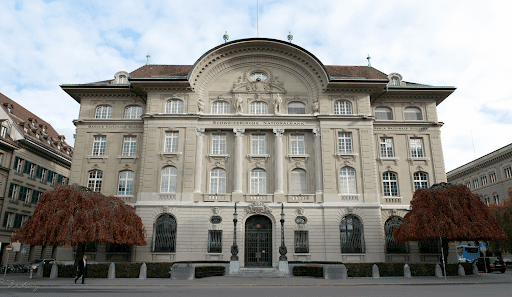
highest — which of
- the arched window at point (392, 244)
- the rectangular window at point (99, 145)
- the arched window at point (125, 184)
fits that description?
the rectangular window at point (99, 145)

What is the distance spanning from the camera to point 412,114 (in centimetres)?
3619

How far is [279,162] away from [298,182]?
2.46 m

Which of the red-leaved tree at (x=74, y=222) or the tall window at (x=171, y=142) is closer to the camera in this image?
the red-leaved tree at (x=74, y=222)

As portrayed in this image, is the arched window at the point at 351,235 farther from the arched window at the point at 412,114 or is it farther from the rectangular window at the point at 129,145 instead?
the rectangular window at the point at 129,145

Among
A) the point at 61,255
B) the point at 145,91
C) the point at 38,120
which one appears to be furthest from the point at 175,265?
the point at 38,120

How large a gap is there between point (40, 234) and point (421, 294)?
22.0 meters

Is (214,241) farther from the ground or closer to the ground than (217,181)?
closer to the ground

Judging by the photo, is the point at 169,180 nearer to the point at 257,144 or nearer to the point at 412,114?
the point at 257,144

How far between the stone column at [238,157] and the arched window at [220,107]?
8.30ft

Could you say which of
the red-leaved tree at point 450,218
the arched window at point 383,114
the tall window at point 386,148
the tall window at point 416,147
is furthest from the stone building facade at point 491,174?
the red-leaved tree at point 450,218

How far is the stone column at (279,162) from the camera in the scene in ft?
106

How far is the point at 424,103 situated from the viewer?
119 ft

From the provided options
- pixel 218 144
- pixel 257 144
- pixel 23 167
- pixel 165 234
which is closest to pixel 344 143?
pixel 257 144

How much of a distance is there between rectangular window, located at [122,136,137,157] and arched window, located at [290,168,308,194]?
14902mm
